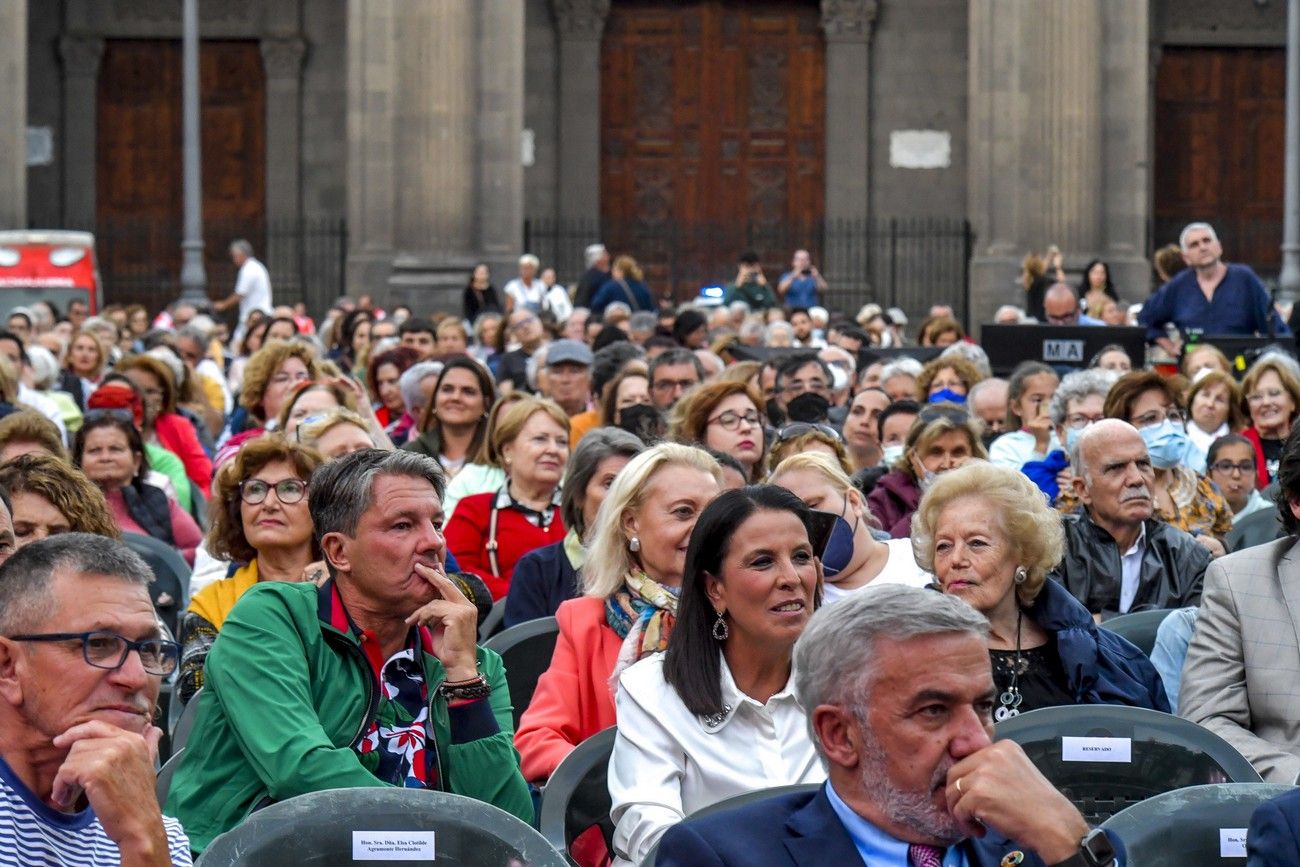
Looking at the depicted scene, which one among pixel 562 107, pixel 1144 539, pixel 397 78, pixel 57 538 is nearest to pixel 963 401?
pixel 1144 539

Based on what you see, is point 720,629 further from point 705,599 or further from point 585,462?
point 585,462

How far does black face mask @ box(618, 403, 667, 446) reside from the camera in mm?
10516

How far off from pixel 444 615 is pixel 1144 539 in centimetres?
343

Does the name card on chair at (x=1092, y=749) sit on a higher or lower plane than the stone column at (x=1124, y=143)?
lower

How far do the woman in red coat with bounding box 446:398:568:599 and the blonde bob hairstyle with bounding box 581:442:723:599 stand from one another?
8.25 feet

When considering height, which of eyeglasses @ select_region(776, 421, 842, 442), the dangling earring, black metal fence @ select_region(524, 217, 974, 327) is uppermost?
black metal fence @ select_region(524, 217, 974, 327)

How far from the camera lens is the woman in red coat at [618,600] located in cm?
611

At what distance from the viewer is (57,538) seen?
4.26m

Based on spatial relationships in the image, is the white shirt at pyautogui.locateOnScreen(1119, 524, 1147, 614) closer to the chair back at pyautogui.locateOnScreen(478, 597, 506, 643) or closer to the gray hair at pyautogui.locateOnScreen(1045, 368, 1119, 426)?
the chair back at pyautogui.locateOnScreen(478, 597, 506, 643)

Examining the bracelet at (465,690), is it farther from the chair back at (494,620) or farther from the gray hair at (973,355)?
the gray hair at (973,355)

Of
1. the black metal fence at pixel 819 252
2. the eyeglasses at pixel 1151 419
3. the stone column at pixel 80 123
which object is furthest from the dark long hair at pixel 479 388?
the stone column at pixel 80 123

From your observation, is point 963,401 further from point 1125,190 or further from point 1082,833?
point 1125,190

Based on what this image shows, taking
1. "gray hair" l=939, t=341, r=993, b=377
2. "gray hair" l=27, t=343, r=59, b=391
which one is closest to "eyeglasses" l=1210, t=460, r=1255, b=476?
"gray hair" l=939, t=341, r=993, b=377

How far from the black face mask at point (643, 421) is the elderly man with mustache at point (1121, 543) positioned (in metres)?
2.94
